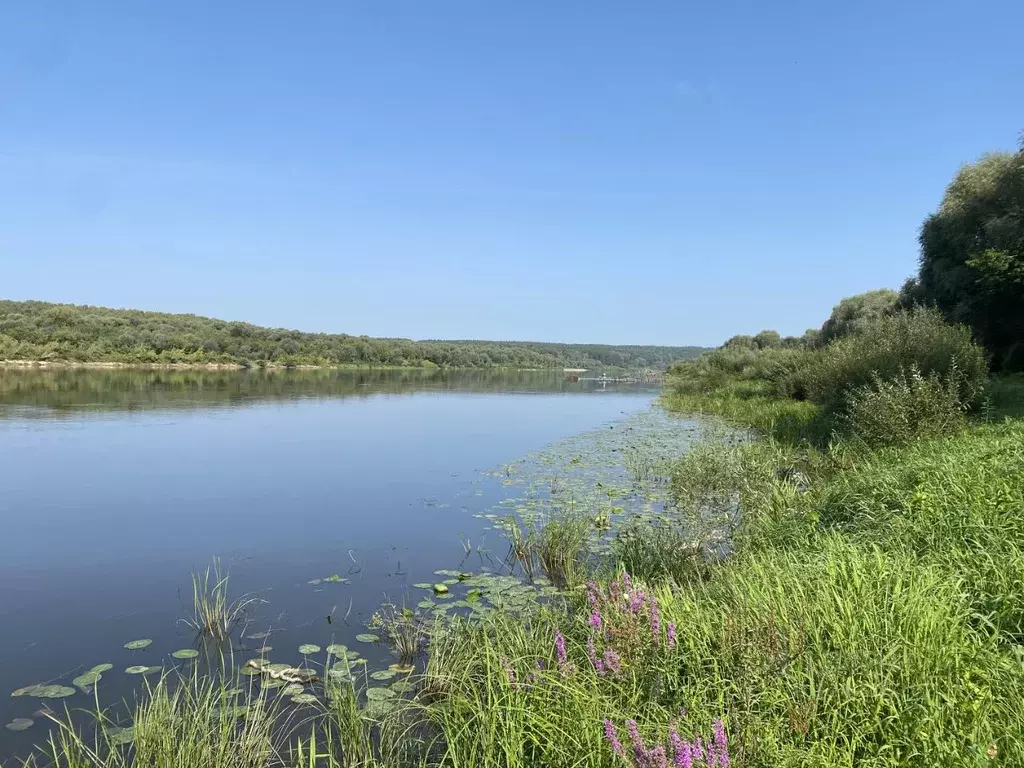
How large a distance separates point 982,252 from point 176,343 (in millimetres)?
82440

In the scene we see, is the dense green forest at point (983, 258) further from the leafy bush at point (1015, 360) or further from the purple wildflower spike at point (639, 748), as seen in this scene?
the purple wildflower spike at point (639, 748)

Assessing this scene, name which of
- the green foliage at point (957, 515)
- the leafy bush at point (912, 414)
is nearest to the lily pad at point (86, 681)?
the green foliage at point (957, 515)

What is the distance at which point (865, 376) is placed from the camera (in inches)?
672

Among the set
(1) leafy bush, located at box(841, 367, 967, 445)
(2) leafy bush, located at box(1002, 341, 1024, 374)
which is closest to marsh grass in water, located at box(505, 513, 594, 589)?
(1) leafy bush, located at box(841, 367, 967, 445)

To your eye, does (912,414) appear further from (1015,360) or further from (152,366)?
(152,366)

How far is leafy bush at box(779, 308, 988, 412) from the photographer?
48.2 ft

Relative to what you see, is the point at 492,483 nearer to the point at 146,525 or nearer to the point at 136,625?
the point at 146,525

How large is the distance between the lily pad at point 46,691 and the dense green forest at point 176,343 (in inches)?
2967

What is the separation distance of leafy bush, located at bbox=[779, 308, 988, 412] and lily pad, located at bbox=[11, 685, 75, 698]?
13716 mm

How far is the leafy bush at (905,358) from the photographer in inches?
578

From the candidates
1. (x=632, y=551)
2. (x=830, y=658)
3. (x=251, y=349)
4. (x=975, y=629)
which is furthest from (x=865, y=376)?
(x=251, y=349)

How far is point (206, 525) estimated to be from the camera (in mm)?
11031

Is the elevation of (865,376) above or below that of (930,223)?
below

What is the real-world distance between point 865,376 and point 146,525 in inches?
693
